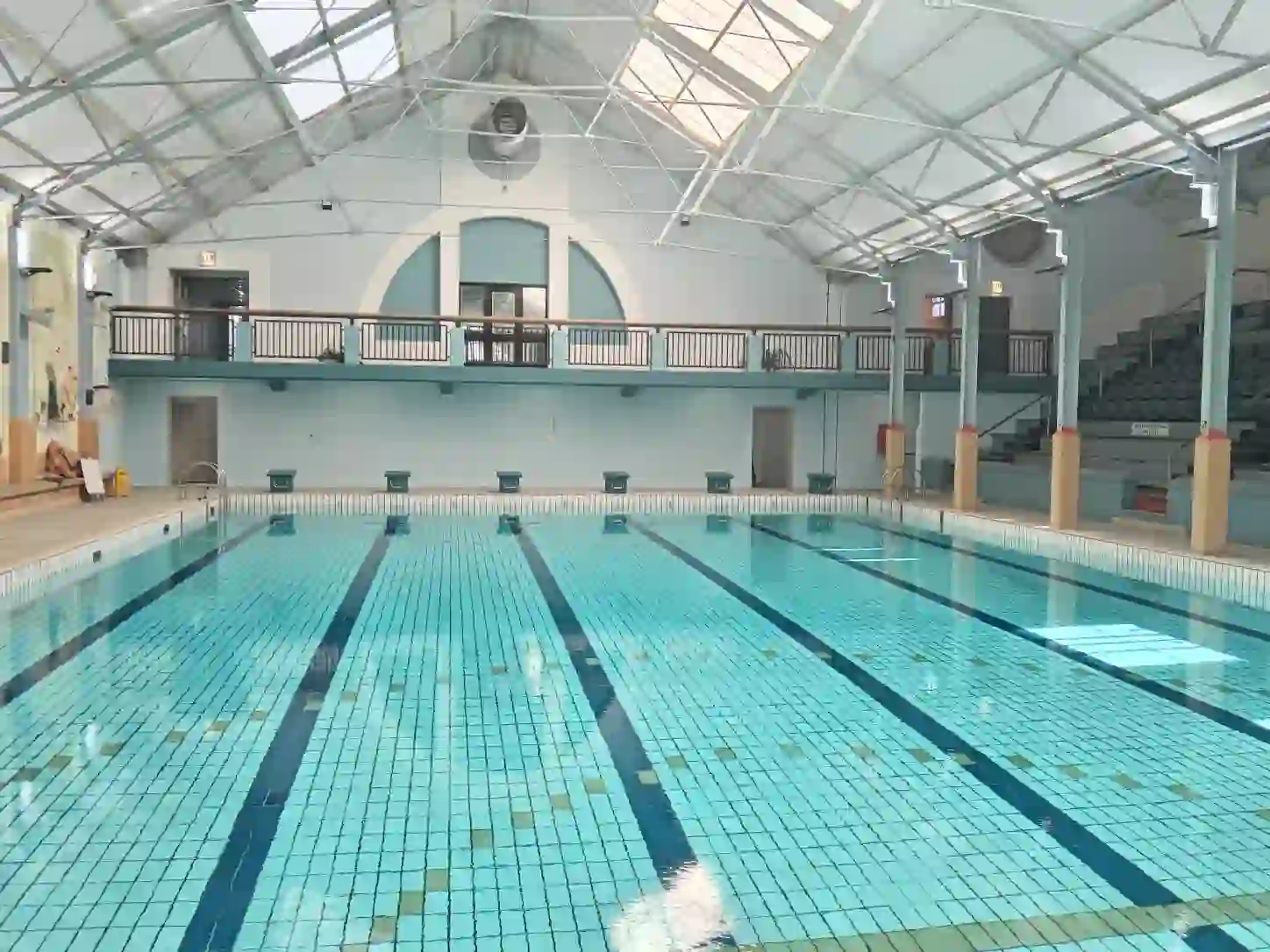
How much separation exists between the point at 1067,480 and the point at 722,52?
702 cm

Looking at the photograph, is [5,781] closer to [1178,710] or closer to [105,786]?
[105,786]

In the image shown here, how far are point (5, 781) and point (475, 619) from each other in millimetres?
3883

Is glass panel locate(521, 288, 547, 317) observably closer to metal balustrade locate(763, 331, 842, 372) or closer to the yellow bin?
metal balustrade locate(763, 331, 842, 372)

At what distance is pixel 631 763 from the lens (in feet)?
15.8

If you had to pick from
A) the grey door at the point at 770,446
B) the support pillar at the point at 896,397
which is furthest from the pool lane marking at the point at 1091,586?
the grey door at the point at 770,446

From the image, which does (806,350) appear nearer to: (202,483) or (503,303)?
(503,303)

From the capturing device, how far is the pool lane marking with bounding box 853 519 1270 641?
7987mm

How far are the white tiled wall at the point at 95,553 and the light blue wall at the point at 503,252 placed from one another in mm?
6554

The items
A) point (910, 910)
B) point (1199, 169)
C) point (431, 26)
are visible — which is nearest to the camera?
point (910, 910)

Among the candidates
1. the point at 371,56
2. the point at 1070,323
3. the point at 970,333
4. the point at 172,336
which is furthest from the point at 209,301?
the point at 1070,323

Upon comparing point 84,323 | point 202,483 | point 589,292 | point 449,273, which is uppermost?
point 449,273

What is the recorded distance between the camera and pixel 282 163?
53.8ft

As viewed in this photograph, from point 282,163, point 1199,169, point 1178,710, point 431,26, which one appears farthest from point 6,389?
point 1199,169

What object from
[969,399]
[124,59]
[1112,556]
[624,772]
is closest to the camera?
[624,772]
